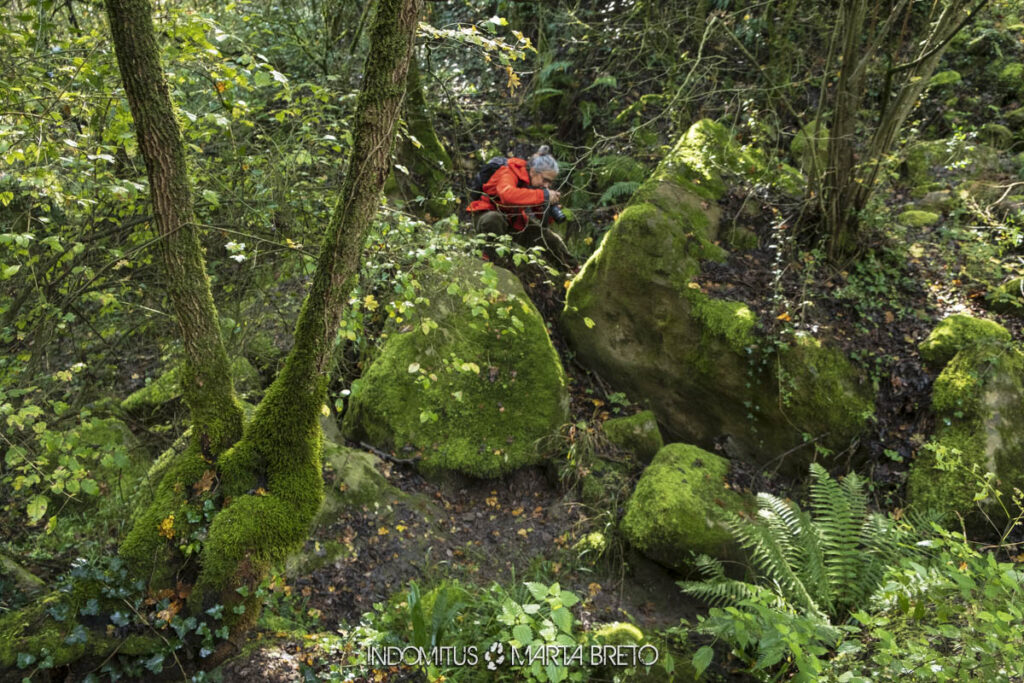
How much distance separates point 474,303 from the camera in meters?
3.41

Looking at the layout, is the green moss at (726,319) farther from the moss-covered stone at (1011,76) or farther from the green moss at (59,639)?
the moss-covered stone at (1011,76)

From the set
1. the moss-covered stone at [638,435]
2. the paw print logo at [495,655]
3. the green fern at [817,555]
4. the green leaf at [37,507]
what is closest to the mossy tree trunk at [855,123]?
the moss-covered stone at [638,435]

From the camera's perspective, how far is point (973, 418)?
5.25 m

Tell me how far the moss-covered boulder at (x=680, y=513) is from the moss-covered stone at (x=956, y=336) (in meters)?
2.45

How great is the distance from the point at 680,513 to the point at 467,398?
2345 mm

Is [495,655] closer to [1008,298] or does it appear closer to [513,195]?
[513,195]

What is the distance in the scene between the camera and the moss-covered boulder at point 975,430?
4996mm

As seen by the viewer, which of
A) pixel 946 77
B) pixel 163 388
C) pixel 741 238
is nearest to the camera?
pixel 163 388

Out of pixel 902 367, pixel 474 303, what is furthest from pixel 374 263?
pixel 902 367

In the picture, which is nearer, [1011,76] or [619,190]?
[619,190]

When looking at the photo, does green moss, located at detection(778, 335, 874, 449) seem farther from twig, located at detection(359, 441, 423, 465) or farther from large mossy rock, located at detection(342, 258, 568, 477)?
twig, located at detection(359, 441, 423, 465)

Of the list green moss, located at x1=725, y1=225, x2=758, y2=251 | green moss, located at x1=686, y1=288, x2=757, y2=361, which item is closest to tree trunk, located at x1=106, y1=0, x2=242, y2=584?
green moss, located at x1=686, y1=288, x2=757, y2=361

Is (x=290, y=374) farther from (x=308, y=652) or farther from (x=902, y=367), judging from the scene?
(x=902, y=367)

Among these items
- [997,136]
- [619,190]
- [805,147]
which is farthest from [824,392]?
[997,136]
